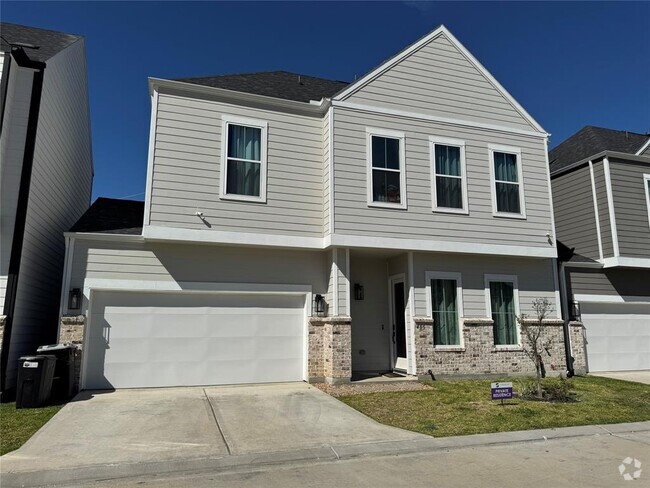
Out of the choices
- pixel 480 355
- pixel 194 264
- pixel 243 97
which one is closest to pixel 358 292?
pixel 480 355

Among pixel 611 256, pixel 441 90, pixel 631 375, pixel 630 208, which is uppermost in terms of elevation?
pixel 441 90

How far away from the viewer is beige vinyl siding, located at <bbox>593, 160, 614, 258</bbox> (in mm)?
13778

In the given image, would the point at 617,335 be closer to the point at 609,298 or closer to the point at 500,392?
the point at 609,298

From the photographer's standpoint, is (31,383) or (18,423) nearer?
(18,423)

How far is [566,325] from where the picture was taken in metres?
13.0

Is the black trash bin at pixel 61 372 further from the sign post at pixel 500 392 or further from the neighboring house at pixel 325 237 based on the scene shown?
the sign post at pixel 500 392

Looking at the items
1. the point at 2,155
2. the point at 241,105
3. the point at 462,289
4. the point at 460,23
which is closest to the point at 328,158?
the point at 241,105

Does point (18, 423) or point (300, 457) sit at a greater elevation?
point (18, 423)

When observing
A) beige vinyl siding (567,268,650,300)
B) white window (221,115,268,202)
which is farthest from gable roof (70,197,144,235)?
beige vinyl siding (567,268,650,300)

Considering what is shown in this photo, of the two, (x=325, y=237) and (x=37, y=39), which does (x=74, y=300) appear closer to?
(x=325, y=237)

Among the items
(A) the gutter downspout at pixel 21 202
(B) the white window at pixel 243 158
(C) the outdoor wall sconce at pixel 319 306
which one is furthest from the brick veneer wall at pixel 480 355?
(A) the gutter downspout at pixel 21 202

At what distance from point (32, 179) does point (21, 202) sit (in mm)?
676

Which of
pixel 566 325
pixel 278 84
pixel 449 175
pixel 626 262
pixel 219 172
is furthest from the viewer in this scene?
pixel 626 262

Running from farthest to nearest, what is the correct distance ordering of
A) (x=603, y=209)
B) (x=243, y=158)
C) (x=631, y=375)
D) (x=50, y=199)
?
(x=603, y=209) → (x=631, y=375) → (x=50, y=199) → (x=243, y=158)
